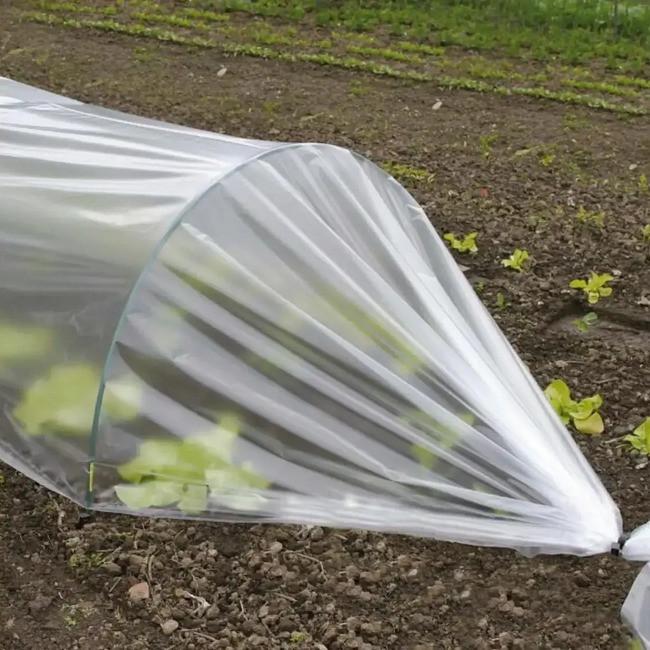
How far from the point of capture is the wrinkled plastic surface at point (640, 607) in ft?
6.60

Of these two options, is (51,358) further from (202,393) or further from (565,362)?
(565,362)

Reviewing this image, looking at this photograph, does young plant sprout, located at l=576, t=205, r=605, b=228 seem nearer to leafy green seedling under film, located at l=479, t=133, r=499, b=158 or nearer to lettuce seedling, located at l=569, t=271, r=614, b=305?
lettuce seedling, located at l=569, t=271, r=614, b=305

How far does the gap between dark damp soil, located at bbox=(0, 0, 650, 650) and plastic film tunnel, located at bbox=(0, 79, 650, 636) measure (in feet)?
1.39

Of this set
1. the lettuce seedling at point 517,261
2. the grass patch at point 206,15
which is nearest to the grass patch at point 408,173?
the lettuce seedling at point 517,261

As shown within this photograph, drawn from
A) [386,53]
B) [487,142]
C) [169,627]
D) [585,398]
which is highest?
[386,53]

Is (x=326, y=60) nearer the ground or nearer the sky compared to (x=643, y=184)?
nearer the sky

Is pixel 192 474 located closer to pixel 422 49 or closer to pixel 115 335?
pixel 115 335

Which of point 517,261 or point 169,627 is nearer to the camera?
point 169,627

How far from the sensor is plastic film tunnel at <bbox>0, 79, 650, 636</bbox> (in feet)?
6.79

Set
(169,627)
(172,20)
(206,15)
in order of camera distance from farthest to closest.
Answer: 1. (206,15)
2. (172,20)
3. (169,627)

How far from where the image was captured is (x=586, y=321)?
12.3 feet

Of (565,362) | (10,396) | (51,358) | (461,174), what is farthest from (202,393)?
(461,174)

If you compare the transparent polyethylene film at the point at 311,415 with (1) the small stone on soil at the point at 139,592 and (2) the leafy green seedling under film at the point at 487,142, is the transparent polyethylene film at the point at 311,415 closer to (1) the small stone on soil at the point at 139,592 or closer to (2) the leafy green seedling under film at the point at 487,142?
(1) the small stone on soil at the point at 139,592

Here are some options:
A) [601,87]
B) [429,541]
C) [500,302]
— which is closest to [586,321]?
[500,302]
